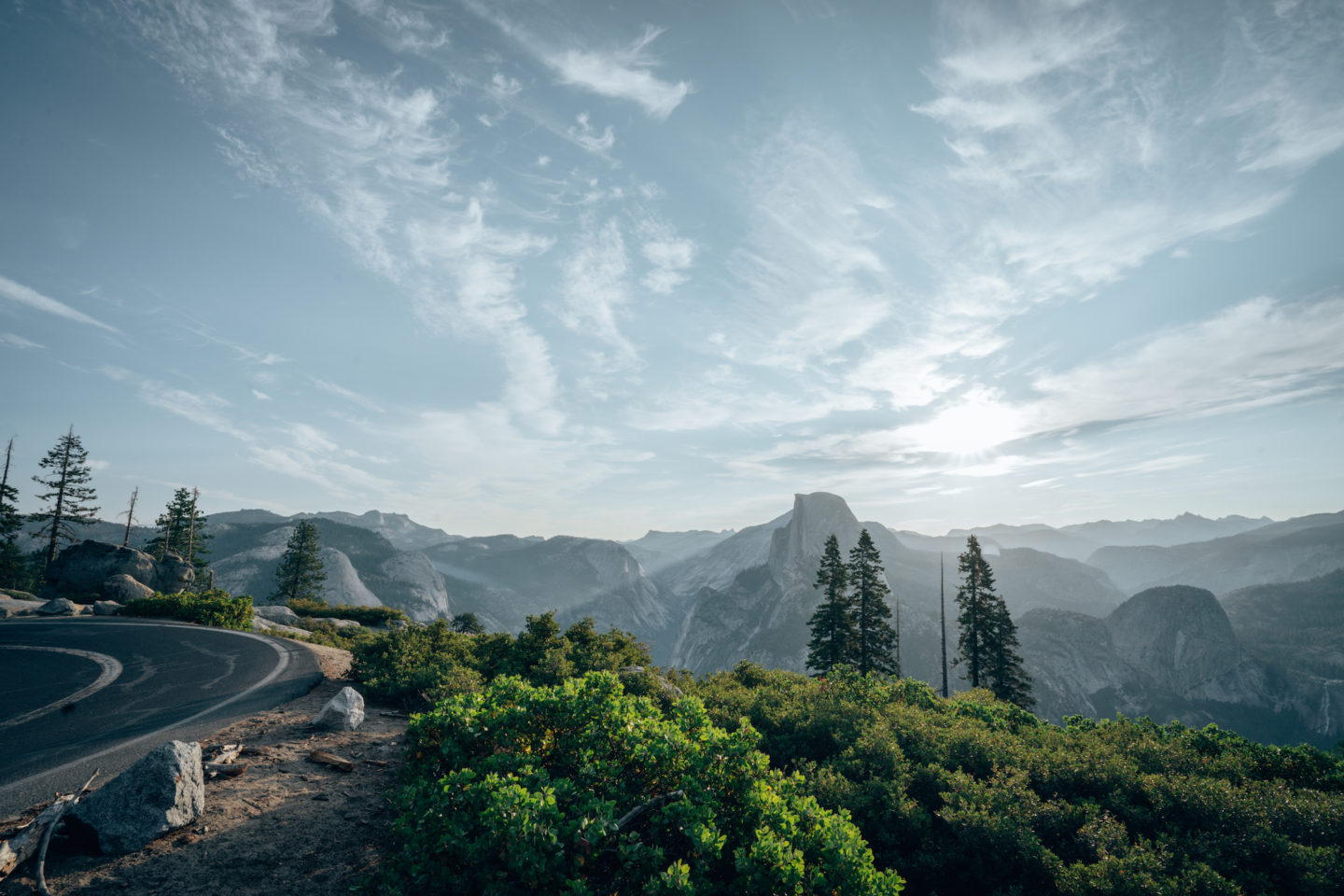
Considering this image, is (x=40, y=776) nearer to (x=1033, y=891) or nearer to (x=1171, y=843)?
(x=1033, y=891)

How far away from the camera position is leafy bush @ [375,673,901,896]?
195 inches

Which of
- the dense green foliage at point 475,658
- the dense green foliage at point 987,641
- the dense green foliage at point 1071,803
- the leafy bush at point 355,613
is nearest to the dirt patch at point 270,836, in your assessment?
the dense green foliage at point 475,658

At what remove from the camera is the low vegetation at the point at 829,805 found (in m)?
5.16

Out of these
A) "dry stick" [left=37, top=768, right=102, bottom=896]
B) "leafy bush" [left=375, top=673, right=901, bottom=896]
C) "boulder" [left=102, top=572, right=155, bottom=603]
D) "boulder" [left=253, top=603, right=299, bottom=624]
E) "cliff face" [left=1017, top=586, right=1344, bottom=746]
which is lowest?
"cliff face" [left=1017, top=586, right=1344, bottom=746]

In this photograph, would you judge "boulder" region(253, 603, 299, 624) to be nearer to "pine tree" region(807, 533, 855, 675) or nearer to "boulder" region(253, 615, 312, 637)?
"boulder" region(253, 615, 312, 637)

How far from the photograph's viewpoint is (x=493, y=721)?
23.4 feet

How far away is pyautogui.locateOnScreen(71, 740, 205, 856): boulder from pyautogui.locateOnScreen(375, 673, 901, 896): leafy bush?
285 centimetres

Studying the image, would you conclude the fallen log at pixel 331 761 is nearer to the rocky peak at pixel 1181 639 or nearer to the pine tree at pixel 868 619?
the pine tree at pixel 868 619

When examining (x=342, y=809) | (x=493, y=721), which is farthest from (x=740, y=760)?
(x=342, y=809)

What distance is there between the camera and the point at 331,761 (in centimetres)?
931

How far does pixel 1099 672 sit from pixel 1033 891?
219 meters

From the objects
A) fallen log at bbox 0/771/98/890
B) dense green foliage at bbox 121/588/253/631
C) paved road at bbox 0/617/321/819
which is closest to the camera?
fallen log at bbox 0/771/98/890

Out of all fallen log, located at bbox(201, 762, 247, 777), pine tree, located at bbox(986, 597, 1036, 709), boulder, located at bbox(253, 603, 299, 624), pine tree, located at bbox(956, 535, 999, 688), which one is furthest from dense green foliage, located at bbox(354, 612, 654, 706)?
pine tree, located at bbox(986, 597, 1036, 709)

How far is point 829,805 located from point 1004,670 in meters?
38.3
